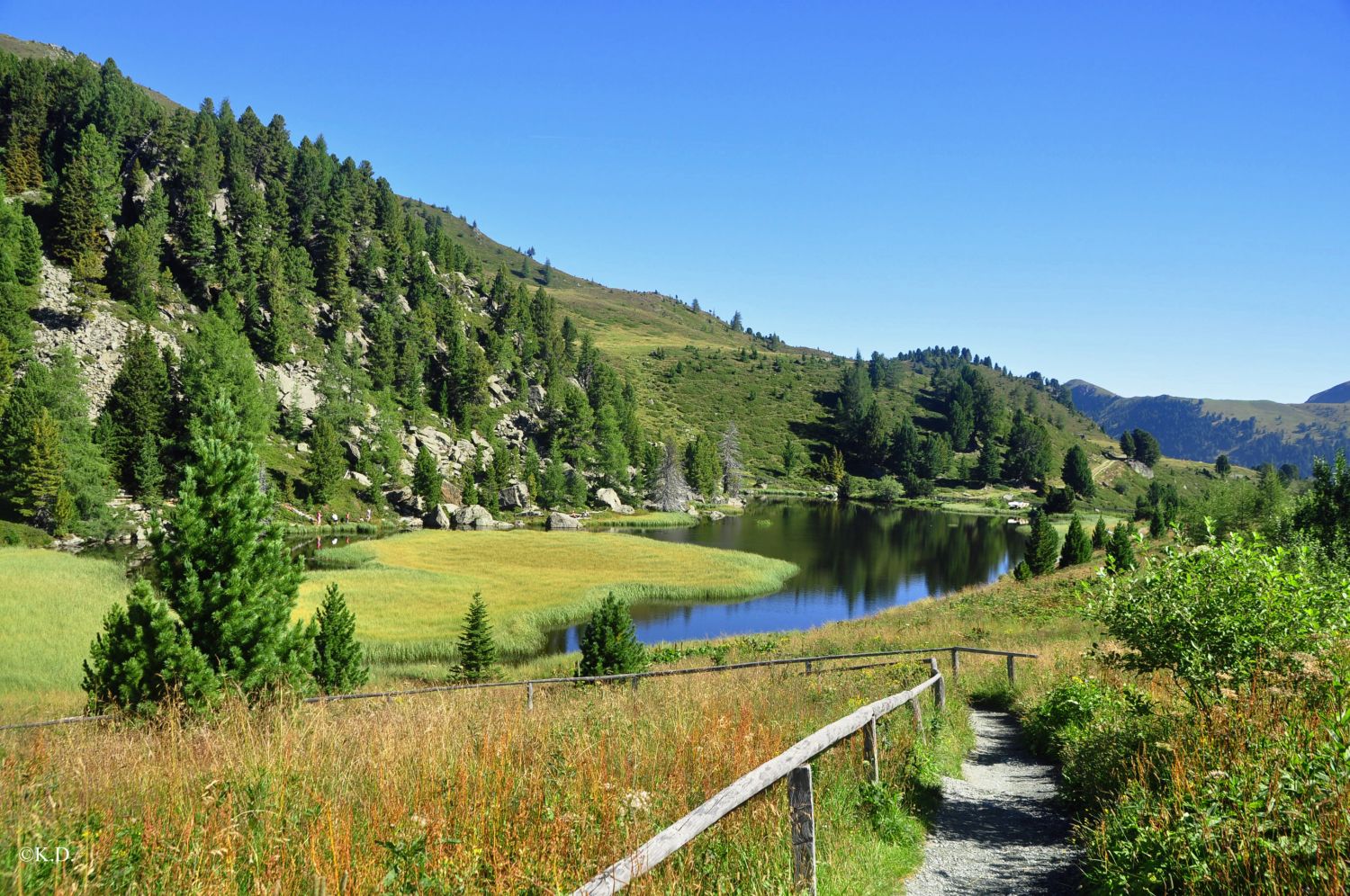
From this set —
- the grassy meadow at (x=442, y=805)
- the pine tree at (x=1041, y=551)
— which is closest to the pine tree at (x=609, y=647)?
the grassy meadow at (x=442, y=805)

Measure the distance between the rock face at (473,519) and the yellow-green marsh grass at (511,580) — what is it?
9894 millimetres

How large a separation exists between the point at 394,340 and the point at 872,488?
10869 centimetres

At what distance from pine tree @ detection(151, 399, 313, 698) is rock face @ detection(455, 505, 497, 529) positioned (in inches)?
2932

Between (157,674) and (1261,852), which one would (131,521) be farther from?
(1261,852)

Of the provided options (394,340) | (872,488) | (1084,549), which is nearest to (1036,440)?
(872,488)

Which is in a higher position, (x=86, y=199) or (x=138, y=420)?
(x=86, y=199)

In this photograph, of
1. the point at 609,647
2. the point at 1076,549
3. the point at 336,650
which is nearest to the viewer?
the point at 336,650

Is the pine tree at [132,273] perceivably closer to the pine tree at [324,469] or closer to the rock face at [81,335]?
the rock face at [81,335]

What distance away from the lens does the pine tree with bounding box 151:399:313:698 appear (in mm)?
16781

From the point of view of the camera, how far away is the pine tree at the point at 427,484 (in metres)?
93.6

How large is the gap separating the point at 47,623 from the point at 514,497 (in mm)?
71786

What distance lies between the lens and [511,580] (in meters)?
55.9

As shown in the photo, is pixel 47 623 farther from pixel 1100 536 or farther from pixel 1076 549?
pixel 1100 536

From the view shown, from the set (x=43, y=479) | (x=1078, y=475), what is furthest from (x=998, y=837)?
(x=1078, y=475)
